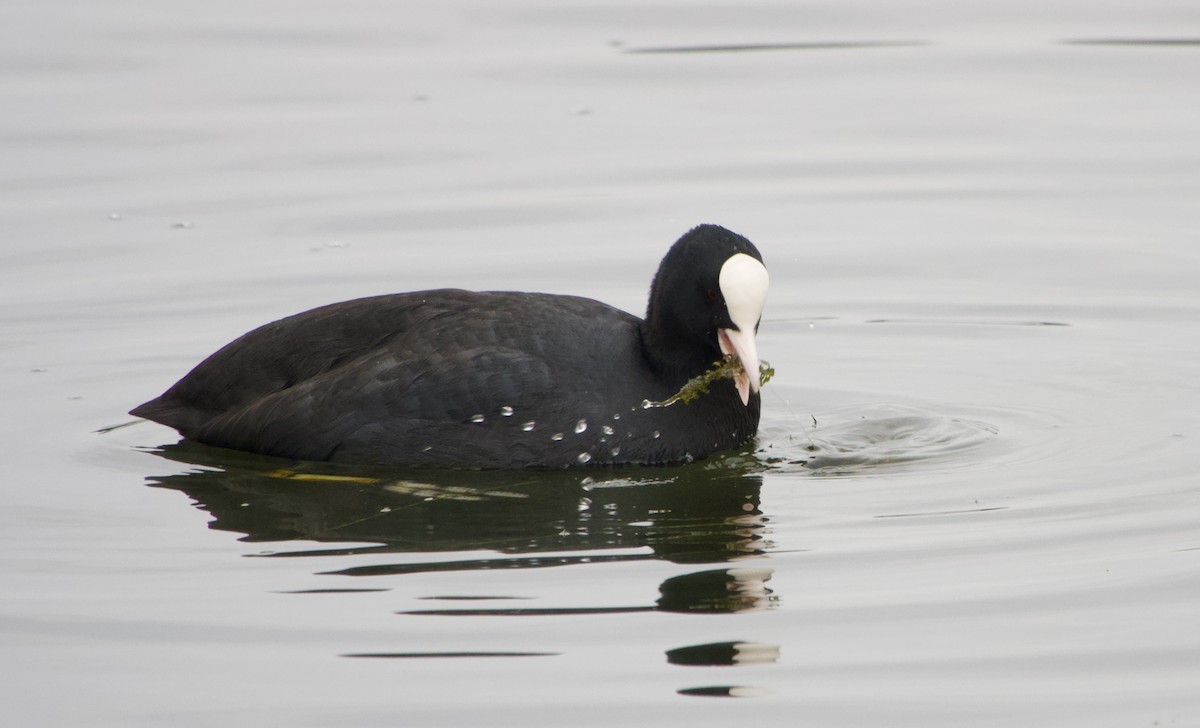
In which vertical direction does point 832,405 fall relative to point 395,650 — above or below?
above

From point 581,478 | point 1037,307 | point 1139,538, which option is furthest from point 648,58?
point 1139,538

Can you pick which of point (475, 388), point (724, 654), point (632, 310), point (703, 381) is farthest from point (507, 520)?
point (632, 310)

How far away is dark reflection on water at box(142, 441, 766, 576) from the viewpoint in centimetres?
610

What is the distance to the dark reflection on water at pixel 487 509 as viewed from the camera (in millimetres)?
6098

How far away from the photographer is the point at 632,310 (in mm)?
9172

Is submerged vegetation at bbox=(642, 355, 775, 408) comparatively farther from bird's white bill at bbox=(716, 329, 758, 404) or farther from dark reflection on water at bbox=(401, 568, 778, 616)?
dark reflection on water at bbox=(401, 568, 778, 616)

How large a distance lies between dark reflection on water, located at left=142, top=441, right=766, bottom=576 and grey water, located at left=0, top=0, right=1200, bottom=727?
0.03 metres

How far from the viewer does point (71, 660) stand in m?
5.16

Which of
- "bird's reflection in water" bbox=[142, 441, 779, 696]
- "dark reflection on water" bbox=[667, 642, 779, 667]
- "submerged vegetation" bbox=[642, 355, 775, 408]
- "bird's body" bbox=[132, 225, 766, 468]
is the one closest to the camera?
"dark reflection on water" bbox=[667, 642, 779, 667]

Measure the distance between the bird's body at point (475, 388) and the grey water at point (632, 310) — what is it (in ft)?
0.45

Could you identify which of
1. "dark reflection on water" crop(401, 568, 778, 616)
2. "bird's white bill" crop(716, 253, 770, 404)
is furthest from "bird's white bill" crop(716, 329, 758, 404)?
"dark reflection on water" crop(401, 568, 778, 616)

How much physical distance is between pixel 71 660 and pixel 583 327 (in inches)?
99.4

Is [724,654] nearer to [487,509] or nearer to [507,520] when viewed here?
[507,520]

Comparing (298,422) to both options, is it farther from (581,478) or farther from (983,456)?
(983,456)
